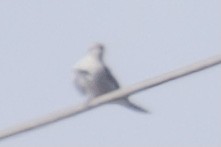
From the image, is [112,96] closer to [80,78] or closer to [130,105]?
[130,105]

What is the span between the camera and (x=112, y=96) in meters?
4.79

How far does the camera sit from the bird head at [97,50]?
7.56 m

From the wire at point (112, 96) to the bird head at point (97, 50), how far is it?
257 cm

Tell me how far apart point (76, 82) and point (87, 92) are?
15 cm

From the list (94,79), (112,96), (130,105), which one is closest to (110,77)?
(94,79)

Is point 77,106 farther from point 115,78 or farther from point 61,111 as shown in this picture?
point 115,78

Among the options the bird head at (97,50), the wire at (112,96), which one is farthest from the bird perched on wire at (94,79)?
the wire at (112,96)

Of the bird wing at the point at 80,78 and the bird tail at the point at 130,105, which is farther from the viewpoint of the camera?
the bird wing at the point at 80,78

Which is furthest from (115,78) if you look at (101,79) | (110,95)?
(110,95)

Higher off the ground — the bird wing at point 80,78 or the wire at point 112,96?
the bird wing at point 80,78

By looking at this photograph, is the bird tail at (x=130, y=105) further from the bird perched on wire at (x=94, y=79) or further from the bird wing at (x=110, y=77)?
the bird wing at (x=110, y=77)

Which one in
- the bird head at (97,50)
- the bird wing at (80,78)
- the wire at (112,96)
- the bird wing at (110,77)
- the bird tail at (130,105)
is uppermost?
the bird head at (97,50)

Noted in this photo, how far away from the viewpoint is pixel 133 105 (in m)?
6.88

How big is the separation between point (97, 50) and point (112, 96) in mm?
2882
